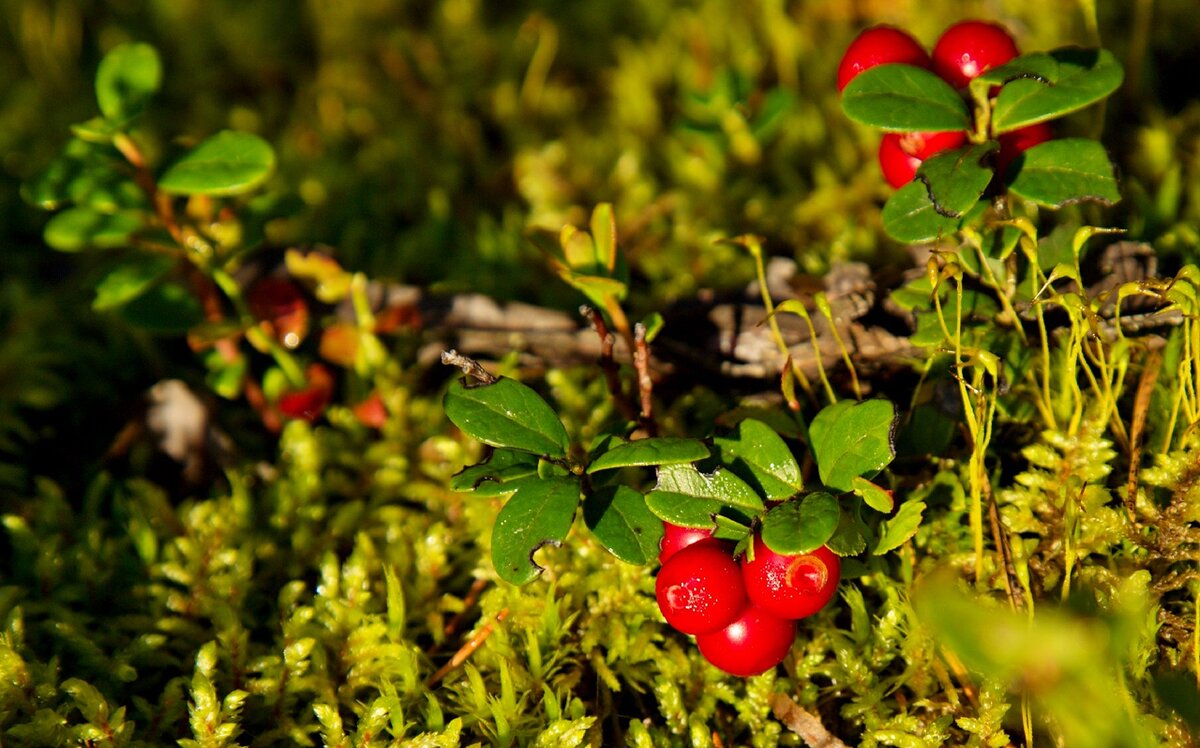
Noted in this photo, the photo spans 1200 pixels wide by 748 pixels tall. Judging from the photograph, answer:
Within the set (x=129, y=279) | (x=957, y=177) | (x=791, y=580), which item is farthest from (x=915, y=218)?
(x=129, y=279)

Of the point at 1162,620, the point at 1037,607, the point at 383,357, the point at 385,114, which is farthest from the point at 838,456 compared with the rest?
the point at 385,114

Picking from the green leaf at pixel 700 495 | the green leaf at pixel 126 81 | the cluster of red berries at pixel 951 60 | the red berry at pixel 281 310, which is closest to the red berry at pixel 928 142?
the cluster of red berries at pixel 951 60

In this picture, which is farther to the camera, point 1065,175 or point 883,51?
point 883,51

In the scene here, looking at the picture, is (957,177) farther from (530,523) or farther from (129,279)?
(129,279)

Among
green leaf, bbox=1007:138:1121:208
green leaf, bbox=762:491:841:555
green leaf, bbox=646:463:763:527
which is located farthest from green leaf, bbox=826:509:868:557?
green leaf, bbox=1007:138:1121:208

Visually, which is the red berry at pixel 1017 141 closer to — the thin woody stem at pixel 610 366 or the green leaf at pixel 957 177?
the green leaf at pixel 957 177

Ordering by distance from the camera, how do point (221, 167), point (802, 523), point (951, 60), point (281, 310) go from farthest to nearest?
point (281, 310) < point (221, 167) < point (951, 60) < point (802, 523)
